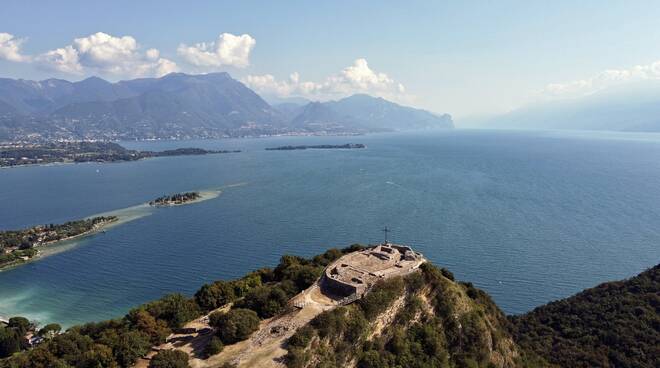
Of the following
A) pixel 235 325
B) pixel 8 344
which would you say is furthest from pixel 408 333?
pixel 8 344

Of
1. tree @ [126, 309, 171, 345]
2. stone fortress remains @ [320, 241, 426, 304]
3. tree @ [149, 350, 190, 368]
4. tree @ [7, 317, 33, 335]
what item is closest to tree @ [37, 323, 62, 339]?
tree @ [7, 317, 33, 335]

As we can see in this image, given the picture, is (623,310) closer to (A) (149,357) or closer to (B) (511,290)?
(B) (511,290)

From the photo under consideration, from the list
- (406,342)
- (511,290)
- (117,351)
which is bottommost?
(511,290)

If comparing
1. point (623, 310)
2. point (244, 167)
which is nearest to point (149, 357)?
point (623, 310)

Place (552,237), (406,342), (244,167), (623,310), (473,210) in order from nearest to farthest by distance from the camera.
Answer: (406,342) → (623,310) → (552,237) → (473,210) → (244,167)

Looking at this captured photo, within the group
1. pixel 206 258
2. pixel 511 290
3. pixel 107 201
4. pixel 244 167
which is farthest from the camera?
pixel 244 167

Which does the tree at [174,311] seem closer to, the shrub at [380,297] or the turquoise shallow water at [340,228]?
the shrub at [380,297]

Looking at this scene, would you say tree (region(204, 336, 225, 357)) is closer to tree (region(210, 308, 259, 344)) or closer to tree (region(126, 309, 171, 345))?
tree (region(210, 308, 259, 344))
